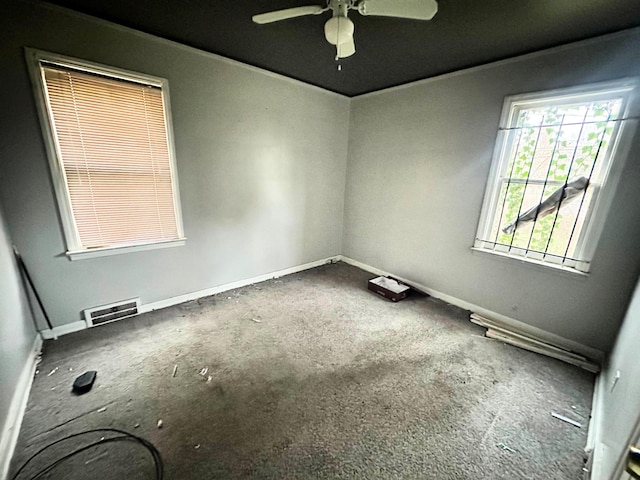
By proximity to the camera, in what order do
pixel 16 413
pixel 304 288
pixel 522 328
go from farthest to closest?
pixel 304 288 → pixel 522 328 → pixel 16 413

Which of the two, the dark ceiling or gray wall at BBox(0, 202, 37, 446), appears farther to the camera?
the dark ceiling

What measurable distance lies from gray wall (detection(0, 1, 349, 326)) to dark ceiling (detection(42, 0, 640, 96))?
8.7 inches

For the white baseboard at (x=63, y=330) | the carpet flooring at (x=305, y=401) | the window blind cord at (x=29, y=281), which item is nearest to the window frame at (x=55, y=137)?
the window blind cord at (x=29, y=281)

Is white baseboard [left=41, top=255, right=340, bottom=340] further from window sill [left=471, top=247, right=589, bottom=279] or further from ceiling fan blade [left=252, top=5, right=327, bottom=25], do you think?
ceiling fan blade [left=252, top=5, right=327, bottom=25]

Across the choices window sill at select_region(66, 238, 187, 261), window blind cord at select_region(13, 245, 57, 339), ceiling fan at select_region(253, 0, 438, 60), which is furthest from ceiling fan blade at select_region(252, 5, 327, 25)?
window blind cord at select_region(13, 245, 57, 339)

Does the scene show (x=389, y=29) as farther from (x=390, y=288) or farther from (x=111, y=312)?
(x=111, y=312)

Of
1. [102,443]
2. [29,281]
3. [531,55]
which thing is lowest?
[102,443]

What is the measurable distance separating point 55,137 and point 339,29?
2.20m

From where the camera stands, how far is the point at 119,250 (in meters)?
2.36

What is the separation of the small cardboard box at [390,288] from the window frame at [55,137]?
2393mm

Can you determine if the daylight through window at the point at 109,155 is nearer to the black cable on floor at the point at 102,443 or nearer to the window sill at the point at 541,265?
the black cable on floor at the point at 102,443

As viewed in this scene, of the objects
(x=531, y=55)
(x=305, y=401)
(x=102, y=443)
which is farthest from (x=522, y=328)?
(x=102, y=443)

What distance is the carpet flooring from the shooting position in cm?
135

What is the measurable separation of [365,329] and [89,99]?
3008 millimetres
